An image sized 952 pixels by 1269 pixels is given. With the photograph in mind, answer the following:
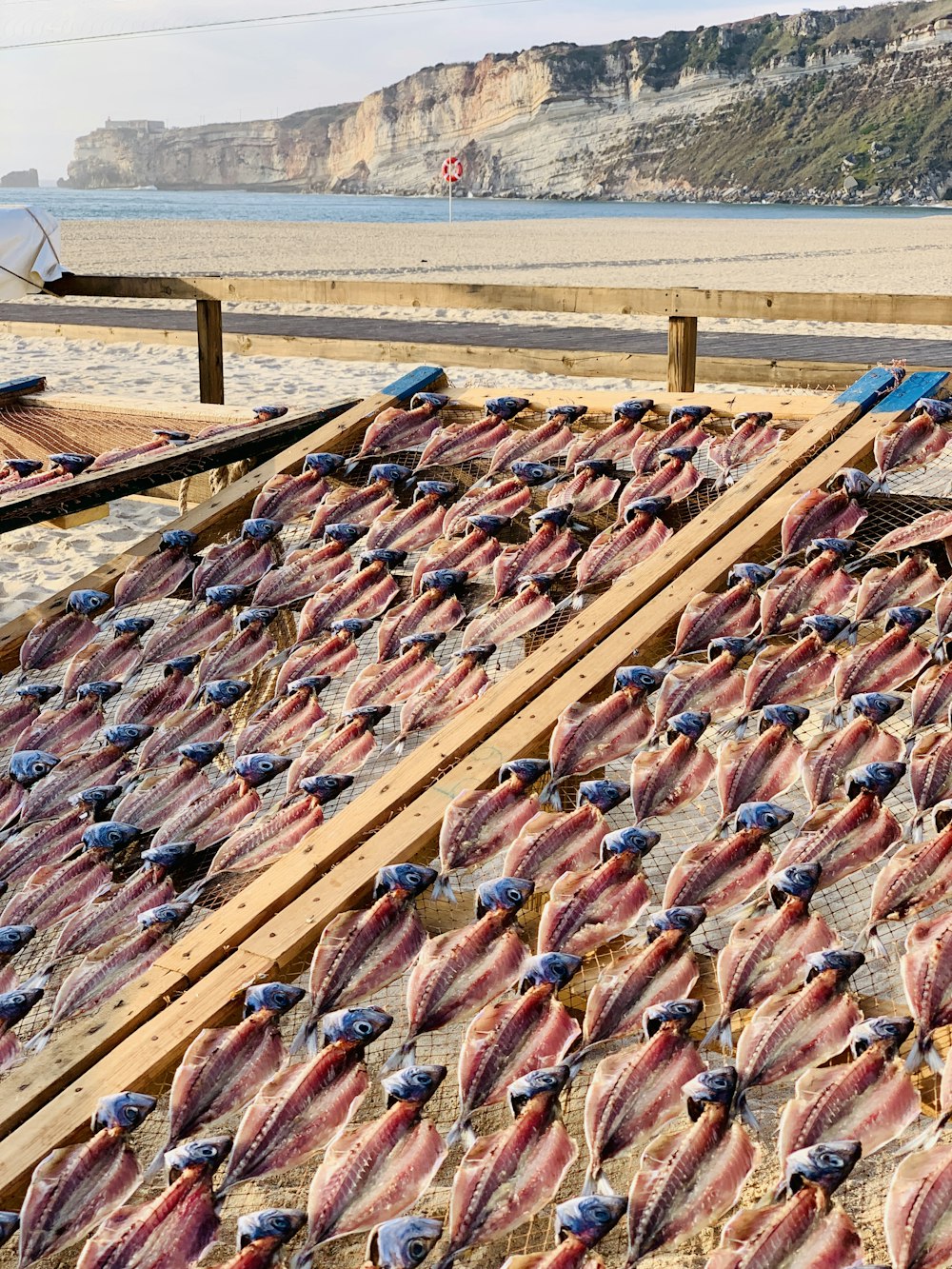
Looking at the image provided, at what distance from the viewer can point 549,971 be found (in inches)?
75.3

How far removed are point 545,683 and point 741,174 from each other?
516 feet

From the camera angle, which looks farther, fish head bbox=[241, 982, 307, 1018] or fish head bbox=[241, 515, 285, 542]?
fish head bbox=[241, 515, 285, 542]

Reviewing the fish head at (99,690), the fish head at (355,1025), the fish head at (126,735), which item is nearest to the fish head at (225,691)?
the fish head at (126,735)

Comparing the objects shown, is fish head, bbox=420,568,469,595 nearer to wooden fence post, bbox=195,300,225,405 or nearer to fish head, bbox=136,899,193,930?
fish head, bbox=136,899,193,930

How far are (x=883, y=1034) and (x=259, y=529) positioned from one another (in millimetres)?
2568

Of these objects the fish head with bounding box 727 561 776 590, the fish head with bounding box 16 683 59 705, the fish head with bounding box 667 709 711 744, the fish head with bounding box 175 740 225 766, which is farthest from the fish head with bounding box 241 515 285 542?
the fish head with bounding box 667 709 711 744

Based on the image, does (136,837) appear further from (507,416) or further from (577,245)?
(577,245)

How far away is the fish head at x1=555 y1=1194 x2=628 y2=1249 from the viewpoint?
5.18 feet

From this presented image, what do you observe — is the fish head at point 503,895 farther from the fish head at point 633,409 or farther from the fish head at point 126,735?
the fish head at point 633,409

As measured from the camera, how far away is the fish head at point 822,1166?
→ 157cm

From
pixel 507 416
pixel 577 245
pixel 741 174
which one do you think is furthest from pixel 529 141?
pixel 507 416

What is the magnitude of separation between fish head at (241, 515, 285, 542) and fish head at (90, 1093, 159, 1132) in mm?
2173

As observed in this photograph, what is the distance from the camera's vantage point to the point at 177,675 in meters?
3.35

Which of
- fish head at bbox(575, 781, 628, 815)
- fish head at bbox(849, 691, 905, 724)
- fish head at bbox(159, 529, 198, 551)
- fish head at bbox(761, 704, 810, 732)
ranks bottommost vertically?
fish head at bbox(575, 781, 628, 815)
